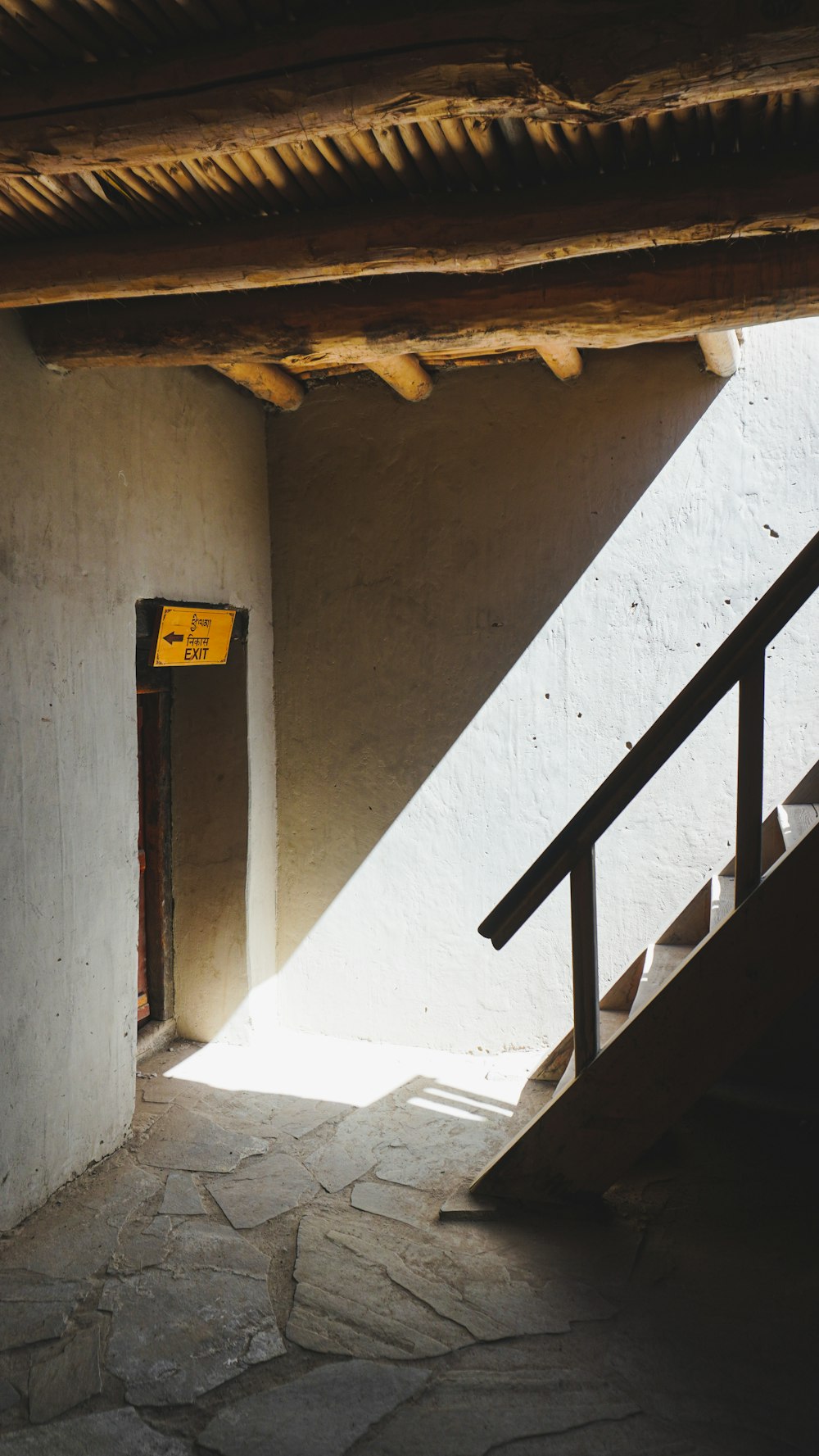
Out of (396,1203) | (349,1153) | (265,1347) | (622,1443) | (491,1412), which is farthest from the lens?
(349,1153)

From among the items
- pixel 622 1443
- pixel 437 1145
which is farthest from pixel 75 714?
pixel 622 1443

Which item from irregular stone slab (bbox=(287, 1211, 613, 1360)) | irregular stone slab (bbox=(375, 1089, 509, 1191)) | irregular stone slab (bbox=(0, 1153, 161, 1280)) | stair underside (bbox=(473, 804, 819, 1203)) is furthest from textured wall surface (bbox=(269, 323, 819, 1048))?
irregular stone slab (bbox=(287, 1211, 613, 1360))

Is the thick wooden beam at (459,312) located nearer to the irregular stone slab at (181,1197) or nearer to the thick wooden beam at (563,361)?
the thick wooden beam at (563,361)

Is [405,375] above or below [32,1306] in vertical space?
above

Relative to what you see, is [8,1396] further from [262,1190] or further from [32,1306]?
[262,1190]

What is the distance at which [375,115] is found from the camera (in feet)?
7.98

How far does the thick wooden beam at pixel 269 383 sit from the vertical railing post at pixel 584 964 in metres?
3.14

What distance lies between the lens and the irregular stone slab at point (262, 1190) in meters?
4.06

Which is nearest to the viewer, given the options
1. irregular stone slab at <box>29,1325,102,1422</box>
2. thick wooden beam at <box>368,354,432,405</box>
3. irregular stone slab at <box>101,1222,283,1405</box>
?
irregular stone slab at <box>29,1325,102,1422</box>

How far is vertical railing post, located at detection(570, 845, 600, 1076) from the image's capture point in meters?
3.76

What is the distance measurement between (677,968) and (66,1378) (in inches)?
94.8

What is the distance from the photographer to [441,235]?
301 centimetres

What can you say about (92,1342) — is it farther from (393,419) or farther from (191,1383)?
(393,419)

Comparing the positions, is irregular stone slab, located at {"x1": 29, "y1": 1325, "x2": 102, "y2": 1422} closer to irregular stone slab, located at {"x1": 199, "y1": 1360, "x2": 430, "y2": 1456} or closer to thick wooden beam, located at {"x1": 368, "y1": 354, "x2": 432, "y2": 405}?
irregular stone slab, located at {"x1": 199, "y1": 1360, "x2": 430, "y2": 1456}
